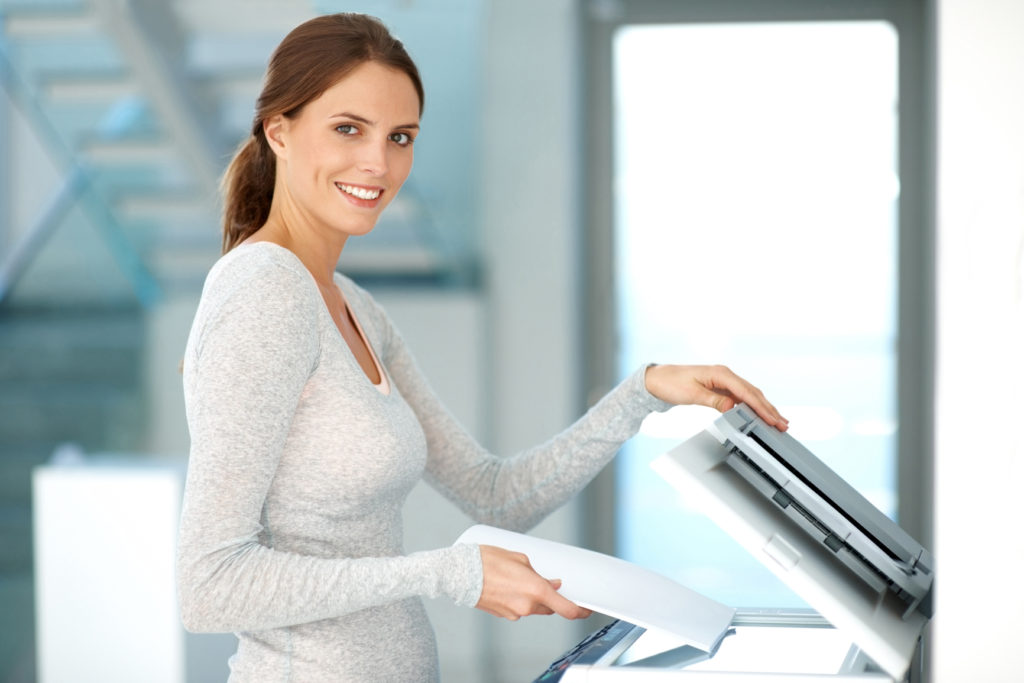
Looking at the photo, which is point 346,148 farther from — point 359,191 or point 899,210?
point 899,210

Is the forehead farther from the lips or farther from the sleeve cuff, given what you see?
the sleeve cuff

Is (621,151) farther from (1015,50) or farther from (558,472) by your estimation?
(1015,50)

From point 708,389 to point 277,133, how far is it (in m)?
0.63

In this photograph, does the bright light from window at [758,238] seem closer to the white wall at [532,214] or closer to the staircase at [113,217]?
the white wall at [532,214]

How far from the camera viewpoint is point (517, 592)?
111 centimetres

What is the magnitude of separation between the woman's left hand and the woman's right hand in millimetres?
365

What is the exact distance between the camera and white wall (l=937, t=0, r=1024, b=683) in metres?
0.92

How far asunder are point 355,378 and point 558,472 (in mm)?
398

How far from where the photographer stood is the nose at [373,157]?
4.45 ft

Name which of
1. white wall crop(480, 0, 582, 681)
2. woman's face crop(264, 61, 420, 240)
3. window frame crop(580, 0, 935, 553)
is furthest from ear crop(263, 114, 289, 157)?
window frame crop(580, 0, 935, 553)

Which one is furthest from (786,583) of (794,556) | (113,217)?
(113,217)

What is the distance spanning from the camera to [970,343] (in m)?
0.93

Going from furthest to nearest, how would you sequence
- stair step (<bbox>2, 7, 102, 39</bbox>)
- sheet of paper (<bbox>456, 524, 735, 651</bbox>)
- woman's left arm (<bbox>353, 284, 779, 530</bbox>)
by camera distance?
1. stair step (<bbox>2, 7, 102, 39</bbox>)
2. woman's left arm (<bbox>353, 284, 779, 530</bbox>)
3. sheet of paper (<bbox>456, 524, 735, 651</bbox>)

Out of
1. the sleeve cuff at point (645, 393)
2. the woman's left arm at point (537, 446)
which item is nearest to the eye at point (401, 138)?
the woman's left arm at point (537, 446)
